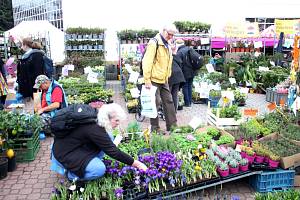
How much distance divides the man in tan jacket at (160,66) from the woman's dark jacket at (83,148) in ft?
6.86

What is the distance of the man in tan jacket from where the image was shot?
5574mm

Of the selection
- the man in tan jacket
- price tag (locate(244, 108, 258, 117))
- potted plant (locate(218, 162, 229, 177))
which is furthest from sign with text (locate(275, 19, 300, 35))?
potted plant (locate(218, 162, 229, 177))

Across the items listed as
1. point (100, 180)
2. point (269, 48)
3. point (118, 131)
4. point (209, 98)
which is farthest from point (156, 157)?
point (269, 48)

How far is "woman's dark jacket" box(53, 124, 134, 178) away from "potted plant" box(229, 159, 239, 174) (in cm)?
124

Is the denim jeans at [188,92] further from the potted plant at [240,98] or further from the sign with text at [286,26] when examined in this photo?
the sign with text at [286,26]

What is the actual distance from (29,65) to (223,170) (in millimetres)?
5068

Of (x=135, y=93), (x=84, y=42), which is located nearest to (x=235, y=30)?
(x=84, y=42)

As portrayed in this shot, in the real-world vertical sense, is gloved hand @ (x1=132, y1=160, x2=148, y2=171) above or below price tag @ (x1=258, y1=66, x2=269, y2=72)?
below

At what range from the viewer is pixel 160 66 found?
227 inches

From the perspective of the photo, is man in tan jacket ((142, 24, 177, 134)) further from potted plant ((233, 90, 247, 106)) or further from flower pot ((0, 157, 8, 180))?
potted plant ((233, 90, 247, 106))

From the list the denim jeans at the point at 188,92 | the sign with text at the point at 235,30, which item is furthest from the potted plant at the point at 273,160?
the sign with text at the point at 235,30

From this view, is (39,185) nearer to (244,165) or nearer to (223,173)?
(223,173)

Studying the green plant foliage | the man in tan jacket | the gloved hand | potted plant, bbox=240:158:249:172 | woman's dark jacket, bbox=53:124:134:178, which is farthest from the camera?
the man in tan jacket

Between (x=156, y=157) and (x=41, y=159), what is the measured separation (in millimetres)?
2091
